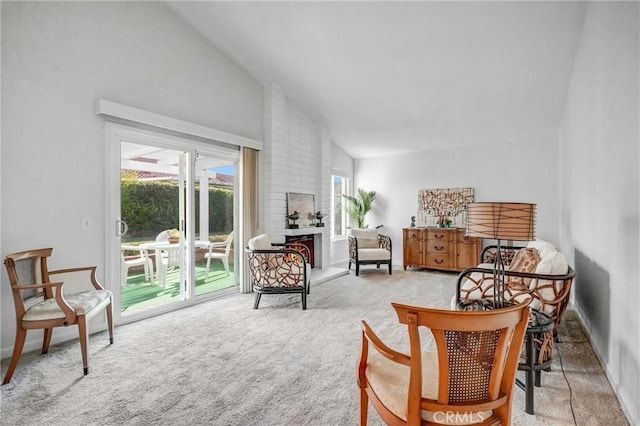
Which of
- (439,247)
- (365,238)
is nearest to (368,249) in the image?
(365,238)

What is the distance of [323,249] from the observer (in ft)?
19.6

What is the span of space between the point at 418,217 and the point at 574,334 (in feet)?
12.8

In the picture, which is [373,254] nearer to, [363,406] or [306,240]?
[306,240]

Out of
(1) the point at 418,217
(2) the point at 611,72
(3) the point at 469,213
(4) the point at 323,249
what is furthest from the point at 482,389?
(1) the point at 418,217

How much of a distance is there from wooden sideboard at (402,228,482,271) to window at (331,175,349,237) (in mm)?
1629

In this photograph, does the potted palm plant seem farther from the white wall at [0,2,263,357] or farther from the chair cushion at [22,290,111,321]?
the chair cushion at [22,290,111,321]

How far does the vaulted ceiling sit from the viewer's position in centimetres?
318

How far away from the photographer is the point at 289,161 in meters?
5.43

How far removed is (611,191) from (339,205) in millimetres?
5390

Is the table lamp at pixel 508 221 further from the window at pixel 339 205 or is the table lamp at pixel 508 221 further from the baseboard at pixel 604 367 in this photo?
the window at pixel 339 205

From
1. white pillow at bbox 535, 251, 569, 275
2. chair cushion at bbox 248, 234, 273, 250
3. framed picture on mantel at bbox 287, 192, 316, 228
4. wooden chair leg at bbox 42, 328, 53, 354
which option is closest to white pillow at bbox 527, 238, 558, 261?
white pillow at bbox 535, 251, 569, 275

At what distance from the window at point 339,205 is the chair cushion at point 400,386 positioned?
18.8ft

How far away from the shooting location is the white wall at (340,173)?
7030mm

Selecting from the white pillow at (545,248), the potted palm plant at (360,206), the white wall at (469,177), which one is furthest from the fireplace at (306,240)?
the white pillow at (545,248)
